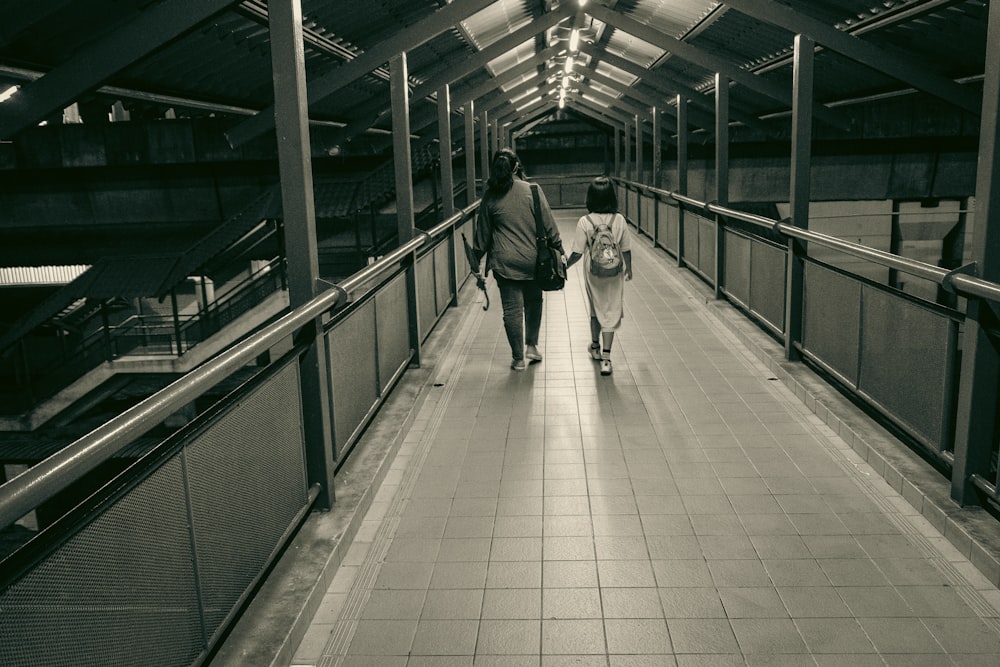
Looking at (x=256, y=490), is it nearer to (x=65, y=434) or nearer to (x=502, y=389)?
(x=502, y=389)

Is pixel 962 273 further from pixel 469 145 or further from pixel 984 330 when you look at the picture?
pixel 469 145

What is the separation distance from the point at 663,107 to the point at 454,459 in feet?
49.4

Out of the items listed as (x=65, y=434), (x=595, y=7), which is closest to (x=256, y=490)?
(x=595, y=7)

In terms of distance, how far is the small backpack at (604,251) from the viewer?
22.7 feet

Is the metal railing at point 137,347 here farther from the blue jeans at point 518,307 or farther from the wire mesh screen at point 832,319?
the wire mesh screen at point 832,319

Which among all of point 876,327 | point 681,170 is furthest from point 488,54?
point 876,327

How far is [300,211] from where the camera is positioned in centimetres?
419

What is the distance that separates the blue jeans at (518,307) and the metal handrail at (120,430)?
122 inches

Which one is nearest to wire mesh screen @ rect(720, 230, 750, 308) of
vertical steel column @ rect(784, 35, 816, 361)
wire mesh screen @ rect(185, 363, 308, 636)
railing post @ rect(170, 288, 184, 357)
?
vertical steel column @ rect(784, 35, 816, 361)

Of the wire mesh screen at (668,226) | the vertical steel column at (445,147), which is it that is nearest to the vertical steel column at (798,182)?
the vertical steel column at (445,147)

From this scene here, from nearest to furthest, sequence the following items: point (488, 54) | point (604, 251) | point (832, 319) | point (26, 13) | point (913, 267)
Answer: point (913, 267)
point (26, 13)
point (832, 319)
point (604, 251)
point (488, 54)

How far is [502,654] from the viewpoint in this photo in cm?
317

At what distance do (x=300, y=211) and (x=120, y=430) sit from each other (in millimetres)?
2056

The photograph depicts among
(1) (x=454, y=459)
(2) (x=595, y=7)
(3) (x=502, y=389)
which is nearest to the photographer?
(1) (x=454, y=459)
